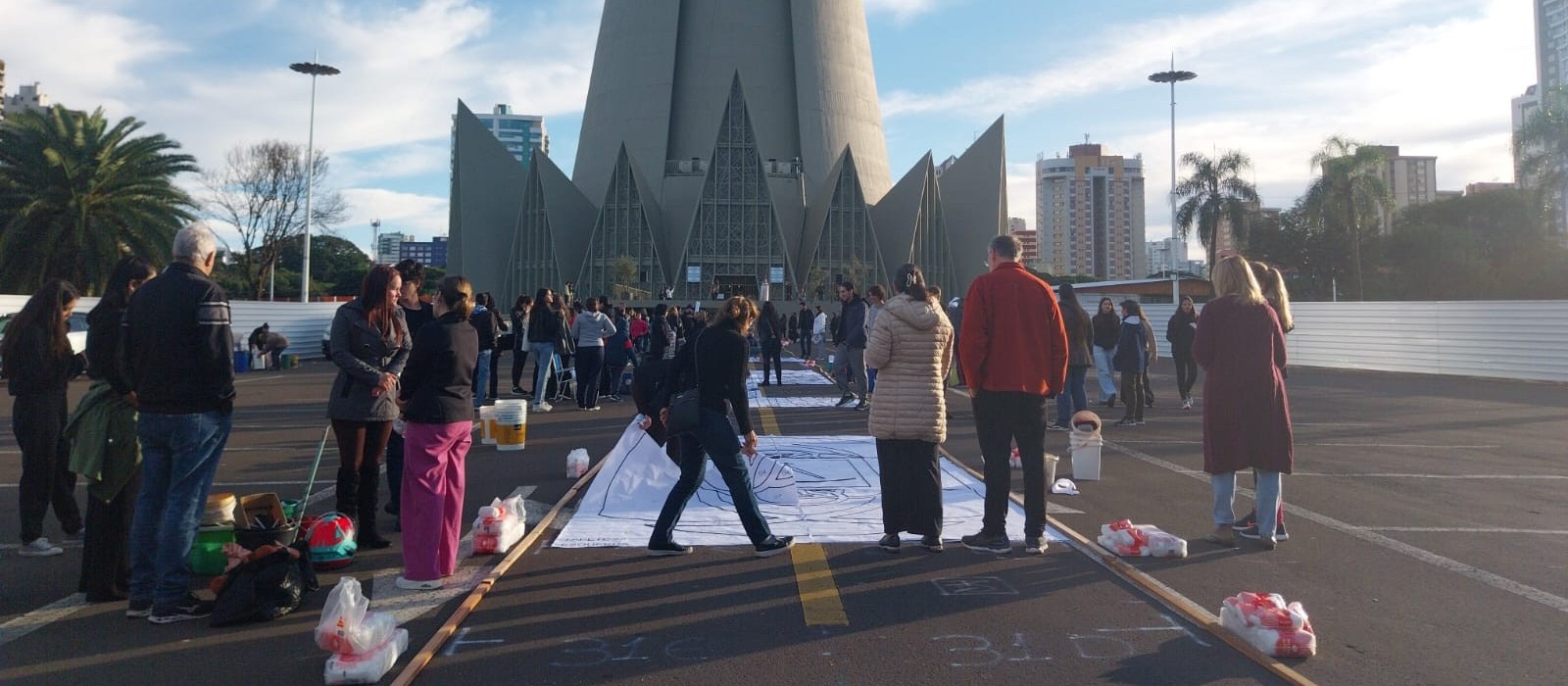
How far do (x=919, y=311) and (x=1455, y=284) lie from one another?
55.5m

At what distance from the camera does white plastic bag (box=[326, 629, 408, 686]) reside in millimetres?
3479

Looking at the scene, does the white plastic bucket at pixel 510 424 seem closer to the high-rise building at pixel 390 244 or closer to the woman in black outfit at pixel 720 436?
the woman in black outfit at pixel 720 436

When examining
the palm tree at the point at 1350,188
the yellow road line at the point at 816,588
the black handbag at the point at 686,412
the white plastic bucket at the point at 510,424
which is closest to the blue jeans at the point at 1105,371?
the white plastic bucket at the point at 510,424

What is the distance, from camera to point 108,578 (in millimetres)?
4594

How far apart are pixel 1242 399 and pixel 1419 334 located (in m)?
20.1

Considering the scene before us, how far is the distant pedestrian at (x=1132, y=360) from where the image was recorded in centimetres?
1169

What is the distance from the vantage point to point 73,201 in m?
25.7

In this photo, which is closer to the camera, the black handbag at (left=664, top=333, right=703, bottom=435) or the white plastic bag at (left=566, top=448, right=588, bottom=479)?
the black handbag at (left=664, top=333, right=703, bottom=435)

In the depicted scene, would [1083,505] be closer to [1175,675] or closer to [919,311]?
[919,311]

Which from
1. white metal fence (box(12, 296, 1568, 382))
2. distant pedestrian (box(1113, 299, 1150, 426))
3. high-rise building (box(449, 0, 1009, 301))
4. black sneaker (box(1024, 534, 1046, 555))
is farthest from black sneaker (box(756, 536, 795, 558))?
high-rise building (box(449, 0, 1009, 301))

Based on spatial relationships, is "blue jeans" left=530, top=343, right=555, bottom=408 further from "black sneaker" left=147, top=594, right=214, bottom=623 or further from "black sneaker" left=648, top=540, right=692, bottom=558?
"black sneaker" left=147, top=594, right=214, bottom=623

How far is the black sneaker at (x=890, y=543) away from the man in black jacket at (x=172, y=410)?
3629 millimetres

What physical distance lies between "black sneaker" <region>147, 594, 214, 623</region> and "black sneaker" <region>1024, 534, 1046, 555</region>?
4495 mm

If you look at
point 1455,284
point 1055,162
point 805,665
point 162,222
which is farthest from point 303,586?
point 1055,162
